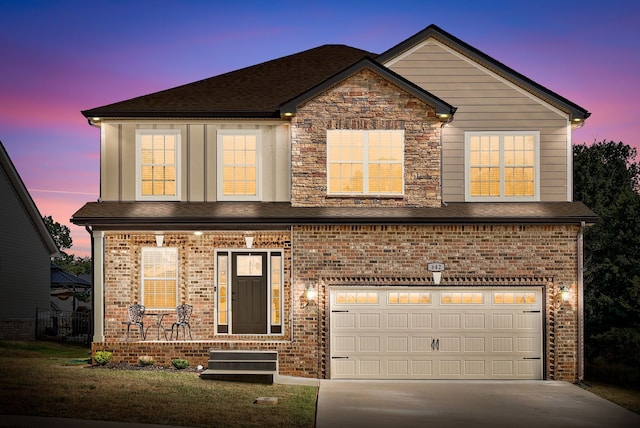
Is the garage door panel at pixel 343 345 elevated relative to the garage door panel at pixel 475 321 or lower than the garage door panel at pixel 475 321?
lower

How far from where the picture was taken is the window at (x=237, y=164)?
20.9m

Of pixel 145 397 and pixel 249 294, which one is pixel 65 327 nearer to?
pixel 249 294

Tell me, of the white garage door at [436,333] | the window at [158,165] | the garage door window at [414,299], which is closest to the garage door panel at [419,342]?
the white garage door at [436,333]

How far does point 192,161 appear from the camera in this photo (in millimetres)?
20906

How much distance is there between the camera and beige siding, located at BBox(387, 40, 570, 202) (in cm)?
2098

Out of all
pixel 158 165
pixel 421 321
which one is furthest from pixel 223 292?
pixel 421 321

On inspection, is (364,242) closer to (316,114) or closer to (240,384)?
(316,114)

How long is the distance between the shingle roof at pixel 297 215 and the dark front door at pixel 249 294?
126 centimetres

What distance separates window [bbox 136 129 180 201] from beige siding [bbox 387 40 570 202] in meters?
6.16

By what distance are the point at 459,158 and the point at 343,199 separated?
10.7 feet

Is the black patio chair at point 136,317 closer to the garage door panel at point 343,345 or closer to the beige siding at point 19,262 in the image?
the garage door panel at point 343,345

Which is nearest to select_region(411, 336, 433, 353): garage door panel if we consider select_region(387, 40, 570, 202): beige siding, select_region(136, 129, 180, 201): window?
select_region(387, 40, 570, 202): beige siding

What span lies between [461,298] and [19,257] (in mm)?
21154

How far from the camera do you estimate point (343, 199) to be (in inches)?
806
